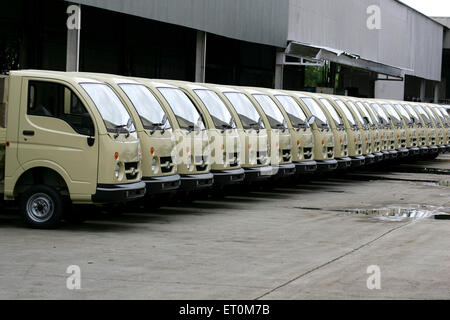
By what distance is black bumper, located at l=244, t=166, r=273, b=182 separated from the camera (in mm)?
17250

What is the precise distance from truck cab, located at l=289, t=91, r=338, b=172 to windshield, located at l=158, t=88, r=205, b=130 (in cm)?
450

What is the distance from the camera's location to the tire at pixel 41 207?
13.0m

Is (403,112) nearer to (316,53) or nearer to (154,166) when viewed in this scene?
(316,53)

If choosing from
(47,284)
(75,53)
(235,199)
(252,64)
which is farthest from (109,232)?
(252,64)

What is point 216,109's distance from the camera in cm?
1683

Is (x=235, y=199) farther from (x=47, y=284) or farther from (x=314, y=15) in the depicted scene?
(x=314, y=15)

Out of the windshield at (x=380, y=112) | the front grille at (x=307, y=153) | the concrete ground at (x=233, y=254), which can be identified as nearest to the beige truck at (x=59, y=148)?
the concrete ground at (x=233, y=254)

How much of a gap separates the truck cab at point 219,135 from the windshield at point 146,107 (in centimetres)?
147

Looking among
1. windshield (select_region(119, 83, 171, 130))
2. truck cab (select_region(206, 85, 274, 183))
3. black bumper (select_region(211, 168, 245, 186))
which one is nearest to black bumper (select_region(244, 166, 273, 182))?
truck cab (select_region(206, 85, 274, 183))

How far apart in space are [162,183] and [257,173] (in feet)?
11.7

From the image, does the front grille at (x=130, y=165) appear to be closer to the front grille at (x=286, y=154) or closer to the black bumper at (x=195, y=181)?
the black bumper at (x=195, y=181)

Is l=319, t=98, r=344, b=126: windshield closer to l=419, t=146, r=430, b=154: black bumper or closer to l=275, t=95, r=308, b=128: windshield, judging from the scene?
l=275, t=95, r=308, b=128: windshield

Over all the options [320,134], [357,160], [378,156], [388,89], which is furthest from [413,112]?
[388,89]

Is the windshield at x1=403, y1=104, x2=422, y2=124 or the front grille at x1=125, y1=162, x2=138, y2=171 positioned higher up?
the windshield at x1=403, y1=104, x2=422, y2=124
